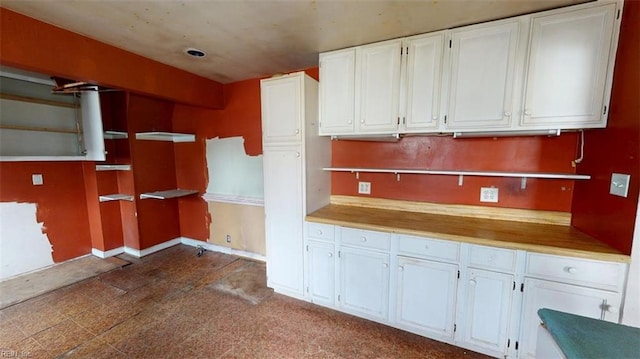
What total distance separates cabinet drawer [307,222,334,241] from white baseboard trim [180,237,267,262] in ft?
4.39

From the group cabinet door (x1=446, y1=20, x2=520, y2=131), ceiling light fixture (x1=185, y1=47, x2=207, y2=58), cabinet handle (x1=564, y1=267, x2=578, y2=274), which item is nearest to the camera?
cabinet handle (x1=564, y1=267, x2=578, y2=274)

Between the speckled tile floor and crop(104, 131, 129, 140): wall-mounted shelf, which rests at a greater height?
crop(104, 131, 129, 140): wall-mounted shelf

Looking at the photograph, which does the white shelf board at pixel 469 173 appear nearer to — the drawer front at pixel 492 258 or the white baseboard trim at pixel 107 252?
the drawer front at pixel 492 258

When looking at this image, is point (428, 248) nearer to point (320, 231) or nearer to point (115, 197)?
point (320, 231)

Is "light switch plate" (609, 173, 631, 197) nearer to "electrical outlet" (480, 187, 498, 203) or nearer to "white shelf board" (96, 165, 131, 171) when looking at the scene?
"electrical outlet" (480, 187, 498, 203)

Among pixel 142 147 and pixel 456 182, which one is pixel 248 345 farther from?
pixel 142 147

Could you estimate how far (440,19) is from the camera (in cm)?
175

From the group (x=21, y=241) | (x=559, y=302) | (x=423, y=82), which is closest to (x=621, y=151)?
(x=559, y=302)

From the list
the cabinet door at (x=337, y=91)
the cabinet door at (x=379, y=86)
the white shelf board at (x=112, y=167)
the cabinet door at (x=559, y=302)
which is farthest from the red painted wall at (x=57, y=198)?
the cabinet door at (x=559, y=302)

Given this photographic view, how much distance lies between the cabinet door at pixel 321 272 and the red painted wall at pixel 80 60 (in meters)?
2.19

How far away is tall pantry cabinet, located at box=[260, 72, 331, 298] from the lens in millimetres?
2289

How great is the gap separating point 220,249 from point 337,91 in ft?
9.30

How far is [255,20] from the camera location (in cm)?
177

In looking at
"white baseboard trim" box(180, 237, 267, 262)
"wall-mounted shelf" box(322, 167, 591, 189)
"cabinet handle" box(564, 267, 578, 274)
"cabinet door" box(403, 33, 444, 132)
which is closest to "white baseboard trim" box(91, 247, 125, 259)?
"white baseboard trim" box(180, 237, 267, 262)
